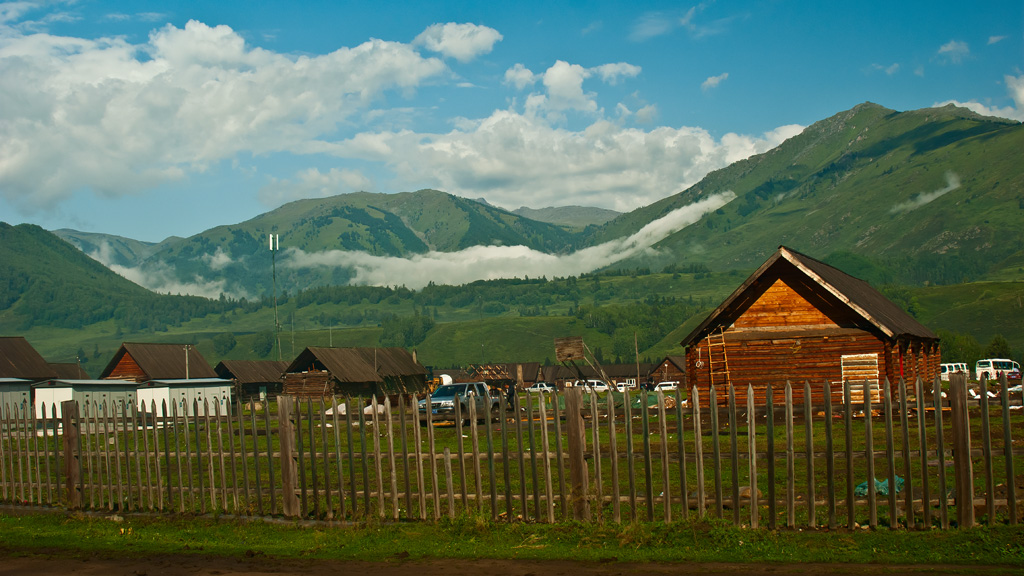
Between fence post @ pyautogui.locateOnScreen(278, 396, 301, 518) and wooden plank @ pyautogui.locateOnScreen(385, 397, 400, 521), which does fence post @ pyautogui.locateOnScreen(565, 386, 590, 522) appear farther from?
fence post @ pyautogui.locateOnScreen(278, 396, 301, 518)

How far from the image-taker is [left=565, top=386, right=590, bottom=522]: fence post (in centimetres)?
1110

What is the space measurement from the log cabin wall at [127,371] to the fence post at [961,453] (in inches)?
3017

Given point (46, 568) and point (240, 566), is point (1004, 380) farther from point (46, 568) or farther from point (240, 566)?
point (46, 568)

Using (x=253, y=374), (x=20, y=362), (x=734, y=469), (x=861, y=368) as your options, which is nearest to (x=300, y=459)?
(x=734, y=469)

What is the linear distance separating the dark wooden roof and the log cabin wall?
13.1 m

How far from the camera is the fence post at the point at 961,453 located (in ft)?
33.0

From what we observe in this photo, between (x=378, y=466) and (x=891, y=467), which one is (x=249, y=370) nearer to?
(x=378, y=466)

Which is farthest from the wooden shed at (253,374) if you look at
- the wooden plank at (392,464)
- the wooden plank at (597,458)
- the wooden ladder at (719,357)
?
the wooden plank at (597,458)

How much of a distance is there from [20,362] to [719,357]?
57.5 m

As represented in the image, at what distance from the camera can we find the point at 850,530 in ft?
33.7

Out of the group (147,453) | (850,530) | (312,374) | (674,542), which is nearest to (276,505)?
(147,453)

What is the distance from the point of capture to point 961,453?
1021cm

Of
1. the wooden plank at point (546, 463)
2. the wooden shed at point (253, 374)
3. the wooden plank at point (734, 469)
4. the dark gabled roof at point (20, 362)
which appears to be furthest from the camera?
the wooden shed at point (253, 374)

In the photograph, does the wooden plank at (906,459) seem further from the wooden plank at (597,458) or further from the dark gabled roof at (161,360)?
the dark gabled roof at (161,360)
